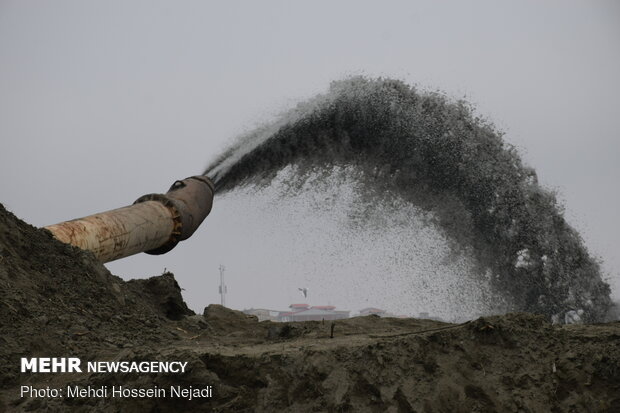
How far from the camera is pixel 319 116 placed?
A: 15203 mm

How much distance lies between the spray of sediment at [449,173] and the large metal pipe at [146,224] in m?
2.41

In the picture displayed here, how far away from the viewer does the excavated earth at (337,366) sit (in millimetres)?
6020

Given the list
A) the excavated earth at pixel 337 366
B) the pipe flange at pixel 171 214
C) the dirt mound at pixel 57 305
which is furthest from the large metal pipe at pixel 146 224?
the excavated earth at pixel 337 366

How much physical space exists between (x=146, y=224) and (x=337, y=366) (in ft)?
18.6

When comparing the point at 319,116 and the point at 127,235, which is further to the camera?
the point at 319,116

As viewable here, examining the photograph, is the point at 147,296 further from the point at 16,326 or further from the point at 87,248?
the point at 16,326

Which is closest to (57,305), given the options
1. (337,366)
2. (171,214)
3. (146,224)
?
(146,224)

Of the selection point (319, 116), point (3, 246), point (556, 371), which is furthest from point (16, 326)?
point (319, 116)

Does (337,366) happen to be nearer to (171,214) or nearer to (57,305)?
(57,305)

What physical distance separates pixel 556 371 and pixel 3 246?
249 inches

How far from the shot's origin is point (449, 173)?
15.1 meters

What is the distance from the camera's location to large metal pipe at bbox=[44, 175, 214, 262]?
9.80 m

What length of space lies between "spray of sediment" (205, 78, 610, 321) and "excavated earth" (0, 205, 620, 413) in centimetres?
721

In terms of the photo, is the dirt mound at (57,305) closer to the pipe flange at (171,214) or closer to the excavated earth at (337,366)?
the excavated earth at (337,366)
